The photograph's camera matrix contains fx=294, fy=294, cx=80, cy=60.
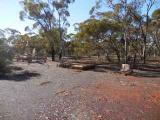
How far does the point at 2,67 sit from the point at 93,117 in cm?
1626

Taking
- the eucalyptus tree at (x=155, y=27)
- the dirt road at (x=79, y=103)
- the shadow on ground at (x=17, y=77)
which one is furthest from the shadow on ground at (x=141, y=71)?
the eucalyptus tree at (x=155, y=27)

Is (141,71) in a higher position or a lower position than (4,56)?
lower

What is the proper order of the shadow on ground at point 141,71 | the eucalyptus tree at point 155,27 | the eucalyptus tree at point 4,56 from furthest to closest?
the eucalyptus tree at point 155,27 < the shadow on ground at point 141,71 < the eucalyptus tree at point 4,56

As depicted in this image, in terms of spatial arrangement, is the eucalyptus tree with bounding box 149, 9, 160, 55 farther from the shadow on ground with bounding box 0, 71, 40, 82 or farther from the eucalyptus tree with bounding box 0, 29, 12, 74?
the shadow on ground with bounding box 0, 71, 40, 82

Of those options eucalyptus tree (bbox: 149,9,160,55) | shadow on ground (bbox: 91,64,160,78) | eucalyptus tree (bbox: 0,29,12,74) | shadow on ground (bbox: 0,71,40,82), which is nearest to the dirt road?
shadow on ground (bbox: 0,71,40,82)

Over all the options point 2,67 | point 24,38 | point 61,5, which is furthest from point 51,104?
point 24,38

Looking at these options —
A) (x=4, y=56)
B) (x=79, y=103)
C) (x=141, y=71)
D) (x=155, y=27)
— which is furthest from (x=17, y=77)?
(x=155, y=27)

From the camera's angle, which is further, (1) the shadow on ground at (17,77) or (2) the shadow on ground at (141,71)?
(2) the shadow on ground at (141,71)

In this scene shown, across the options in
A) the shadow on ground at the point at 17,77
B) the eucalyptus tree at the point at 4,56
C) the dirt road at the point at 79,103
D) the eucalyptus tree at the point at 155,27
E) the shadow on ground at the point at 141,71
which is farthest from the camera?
the eucalyptus tree at the point at 155,27

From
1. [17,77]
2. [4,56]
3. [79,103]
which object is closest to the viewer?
[79,103]

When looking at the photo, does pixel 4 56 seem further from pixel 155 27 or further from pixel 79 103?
pixel 155 27

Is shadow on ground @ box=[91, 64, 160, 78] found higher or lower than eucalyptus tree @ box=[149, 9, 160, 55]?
lower

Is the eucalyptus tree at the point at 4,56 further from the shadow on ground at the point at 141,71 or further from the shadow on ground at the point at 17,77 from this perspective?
the shadow on ground at the point at 141,71

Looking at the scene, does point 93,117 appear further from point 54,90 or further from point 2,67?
point 2,67
